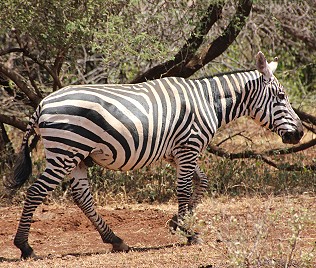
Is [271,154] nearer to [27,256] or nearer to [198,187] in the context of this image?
[198,187]

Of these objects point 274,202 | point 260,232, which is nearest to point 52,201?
point 274,202

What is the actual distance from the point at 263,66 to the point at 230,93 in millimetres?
459

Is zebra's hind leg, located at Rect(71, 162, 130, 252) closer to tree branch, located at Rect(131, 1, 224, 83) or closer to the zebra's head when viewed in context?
the zebra's head

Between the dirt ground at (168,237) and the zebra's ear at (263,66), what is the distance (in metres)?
1.39

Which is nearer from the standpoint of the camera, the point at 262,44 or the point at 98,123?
the point at 98,123

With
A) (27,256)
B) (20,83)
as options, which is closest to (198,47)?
(20,83)

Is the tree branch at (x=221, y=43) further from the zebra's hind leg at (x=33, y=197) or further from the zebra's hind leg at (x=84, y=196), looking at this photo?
the zebra's hind leg at (x=33, y=197)

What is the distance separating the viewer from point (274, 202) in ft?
30.9

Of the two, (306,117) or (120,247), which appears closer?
(120,247)

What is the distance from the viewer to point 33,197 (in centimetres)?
716

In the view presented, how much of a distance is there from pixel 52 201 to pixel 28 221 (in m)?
2.67

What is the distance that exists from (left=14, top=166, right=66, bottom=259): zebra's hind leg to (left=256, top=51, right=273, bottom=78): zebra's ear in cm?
243

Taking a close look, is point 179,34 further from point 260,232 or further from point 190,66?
point 260,232

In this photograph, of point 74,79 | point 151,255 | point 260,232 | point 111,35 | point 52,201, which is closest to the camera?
point 260,232
